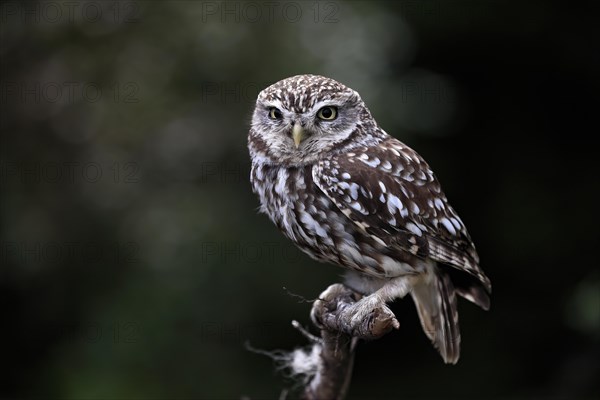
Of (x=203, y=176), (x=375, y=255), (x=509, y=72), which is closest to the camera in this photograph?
(x=375, y=255)

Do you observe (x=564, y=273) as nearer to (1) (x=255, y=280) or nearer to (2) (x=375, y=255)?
(1) (x=255, y=280)

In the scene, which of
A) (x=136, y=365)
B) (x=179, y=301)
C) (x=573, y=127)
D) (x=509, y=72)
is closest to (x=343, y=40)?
(x=509, y=72)

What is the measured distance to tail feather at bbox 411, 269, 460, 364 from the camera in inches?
149

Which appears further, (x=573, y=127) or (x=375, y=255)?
(x=573, y=127)

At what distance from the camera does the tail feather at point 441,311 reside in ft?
12.4

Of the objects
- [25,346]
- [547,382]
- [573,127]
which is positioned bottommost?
[25,346]

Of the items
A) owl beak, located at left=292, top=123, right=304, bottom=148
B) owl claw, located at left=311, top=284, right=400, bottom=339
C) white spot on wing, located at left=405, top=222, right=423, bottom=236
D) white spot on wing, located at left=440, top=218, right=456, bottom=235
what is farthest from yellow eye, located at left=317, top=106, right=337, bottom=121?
owl claw, located at left=311, top=284, right=400, bottom=339

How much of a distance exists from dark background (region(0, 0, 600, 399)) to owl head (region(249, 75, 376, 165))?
60.9 inches

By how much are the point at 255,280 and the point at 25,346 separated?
1.81 metres

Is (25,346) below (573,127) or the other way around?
below

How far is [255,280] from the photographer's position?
211 inches

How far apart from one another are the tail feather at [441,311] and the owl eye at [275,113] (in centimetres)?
100

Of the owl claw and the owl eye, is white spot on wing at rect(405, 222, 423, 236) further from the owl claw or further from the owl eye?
the owl eye

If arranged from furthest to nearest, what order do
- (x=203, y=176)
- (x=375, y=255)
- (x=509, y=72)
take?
(x=203, y=176) < (x=509, y=72) < (x=375, y=255)
